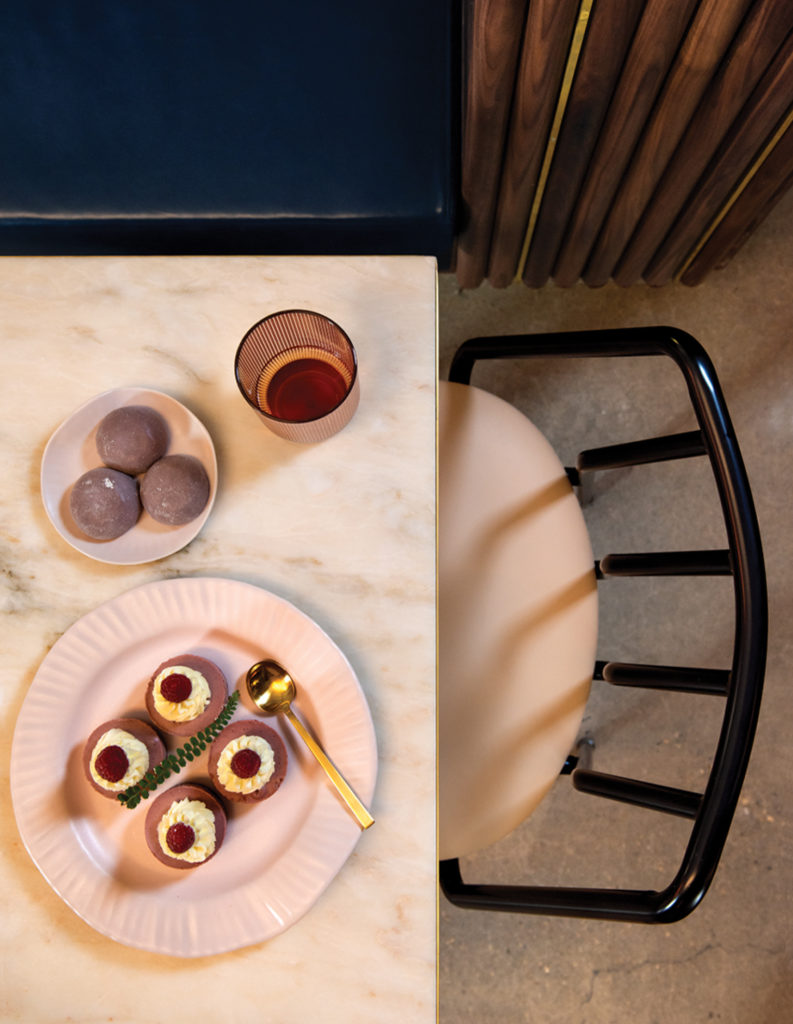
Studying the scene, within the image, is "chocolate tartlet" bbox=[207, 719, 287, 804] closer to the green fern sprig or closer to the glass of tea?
the green fern sprig

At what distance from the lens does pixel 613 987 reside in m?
1.40

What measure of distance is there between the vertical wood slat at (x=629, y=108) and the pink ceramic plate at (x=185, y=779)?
2.26 ft

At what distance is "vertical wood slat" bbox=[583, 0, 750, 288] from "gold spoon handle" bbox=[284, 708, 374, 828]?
0.80 meters

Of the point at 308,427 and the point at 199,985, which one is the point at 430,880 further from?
the point at 308,427

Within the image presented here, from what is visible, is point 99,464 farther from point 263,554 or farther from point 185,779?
point 185,779

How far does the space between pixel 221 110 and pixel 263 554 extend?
0.63 m

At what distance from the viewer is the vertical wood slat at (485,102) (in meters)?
0.75

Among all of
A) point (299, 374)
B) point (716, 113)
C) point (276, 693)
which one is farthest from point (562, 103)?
point (276, 693)

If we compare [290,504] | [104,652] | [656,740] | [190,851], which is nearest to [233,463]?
[290,504]

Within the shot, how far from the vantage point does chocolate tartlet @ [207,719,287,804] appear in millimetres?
652

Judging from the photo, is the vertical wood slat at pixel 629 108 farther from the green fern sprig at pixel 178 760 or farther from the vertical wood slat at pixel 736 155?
the green fern sprig at pixel 178 760

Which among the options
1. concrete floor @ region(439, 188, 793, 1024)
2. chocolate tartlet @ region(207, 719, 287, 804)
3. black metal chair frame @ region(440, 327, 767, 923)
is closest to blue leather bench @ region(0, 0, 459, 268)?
black metal chair frame @ region(440, 327, 767, 923)

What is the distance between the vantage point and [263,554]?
0.73 meters

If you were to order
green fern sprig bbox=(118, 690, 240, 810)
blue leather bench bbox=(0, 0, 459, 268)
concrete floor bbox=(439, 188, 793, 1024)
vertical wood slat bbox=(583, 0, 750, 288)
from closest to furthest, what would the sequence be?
1. green fern sprig bbox=(118, 690, 240, 810)
2. vertical wood slat bbox=(583, 0, 750, 288)
3. blue leather bench bbox=(0, 0, 459, 268)
4. concrete floor bbox=(439, 188, 793, 1024)
